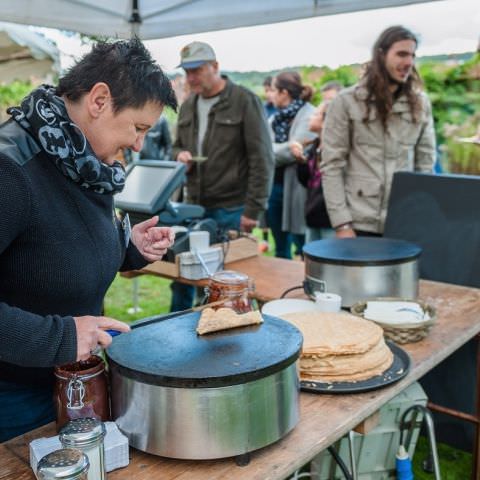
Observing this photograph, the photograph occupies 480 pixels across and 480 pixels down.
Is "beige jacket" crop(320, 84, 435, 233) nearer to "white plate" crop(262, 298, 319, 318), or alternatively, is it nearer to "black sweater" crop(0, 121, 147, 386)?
"white plate" crop(262, 298, 319, 318)

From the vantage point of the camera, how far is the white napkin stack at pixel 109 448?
1.01 m

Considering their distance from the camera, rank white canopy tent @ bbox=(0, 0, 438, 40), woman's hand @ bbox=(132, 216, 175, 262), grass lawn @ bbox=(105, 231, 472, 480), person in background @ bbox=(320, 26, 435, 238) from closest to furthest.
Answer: woman's hand @ bbox=(132, 216, 175, 262) → grass lawn @ bbox=(105, 231, 472, 480) → person in background @ bbox=(320, 26, 435, 238) → white canopy tent @ bbox=(0, 0, 438, 40)

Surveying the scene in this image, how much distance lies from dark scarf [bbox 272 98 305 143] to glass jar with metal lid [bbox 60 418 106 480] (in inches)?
156

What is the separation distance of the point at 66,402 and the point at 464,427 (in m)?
1.90

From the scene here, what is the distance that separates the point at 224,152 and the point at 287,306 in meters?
1.74

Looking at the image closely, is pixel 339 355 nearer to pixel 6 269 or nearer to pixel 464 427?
pixel 6 269

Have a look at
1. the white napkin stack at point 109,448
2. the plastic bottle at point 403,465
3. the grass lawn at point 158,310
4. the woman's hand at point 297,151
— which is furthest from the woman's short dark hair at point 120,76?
the woman's hand at point 297,151

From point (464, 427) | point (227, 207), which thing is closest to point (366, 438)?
point (464, 427)

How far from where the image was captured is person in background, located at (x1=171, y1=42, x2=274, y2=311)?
337 cm

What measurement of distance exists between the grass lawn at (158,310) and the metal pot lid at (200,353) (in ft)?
4.98

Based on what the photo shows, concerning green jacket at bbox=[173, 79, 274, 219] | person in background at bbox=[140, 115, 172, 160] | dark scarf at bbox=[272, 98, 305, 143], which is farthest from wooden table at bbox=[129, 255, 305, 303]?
person in background at bbox=[140, 115, 172, 160]

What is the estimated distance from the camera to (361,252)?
194 cm

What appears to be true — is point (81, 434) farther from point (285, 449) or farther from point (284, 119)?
point (284, 119)

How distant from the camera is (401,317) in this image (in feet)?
5.62
